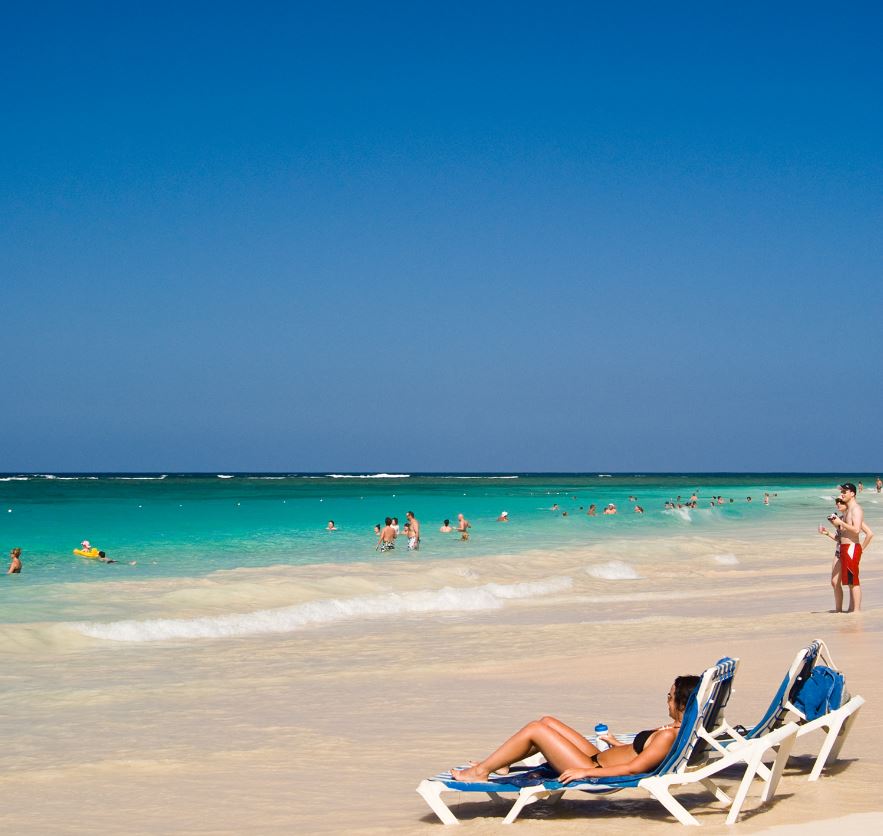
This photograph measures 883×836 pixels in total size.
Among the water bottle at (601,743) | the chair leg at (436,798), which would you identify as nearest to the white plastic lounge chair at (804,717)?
the water bottle at (601,743)

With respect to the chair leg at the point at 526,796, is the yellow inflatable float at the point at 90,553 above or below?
below

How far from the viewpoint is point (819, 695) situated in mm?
6414

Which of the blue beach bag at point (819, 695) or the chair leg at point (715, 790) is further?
the blue beach bag at point (819, 695)

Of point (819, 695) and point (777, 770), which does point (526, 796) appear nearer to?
point (777, 770)

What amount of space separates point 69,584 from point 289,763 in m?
13.5

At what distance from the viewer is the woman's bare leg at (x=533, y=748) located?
227 inches

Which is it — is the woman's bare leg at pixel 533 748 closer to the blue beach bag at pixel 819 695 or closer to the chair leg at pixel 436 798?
the chair leg at pixel 436 798

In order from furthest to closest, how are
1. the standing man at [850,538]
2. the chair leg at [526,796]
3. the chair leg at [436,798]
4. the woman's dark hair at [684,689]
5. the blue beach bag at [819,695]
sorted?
the standing man at [850,538], the blue beach bag at [819,695], the woman's dark hair at [684,689], the chair leg at [436,798], the chair leg at [526,796]

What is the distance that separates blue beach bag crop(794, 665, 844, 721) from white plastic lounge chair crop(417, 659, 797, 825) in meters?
0.54

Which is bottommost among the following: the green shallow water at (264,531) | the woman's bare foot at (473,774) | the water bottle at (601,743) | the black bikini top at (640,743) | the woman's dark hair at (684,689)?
the green shallow water at (264,531)

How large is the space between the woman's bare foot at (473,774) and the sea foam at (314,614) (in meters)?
8.21

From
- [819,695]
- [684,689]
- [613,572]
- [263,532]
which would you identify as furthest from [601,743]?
[263,532]

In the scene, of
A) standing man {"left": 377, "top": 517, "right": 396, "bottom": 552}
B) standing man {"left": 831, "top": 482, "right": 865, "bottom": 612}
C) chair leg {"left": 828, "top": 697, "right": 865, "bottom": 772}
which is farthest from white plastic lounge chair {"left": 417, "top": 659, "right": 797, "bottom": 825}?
standing man {"left": 377, "top": 517, "right": 396, "bottom": 552}

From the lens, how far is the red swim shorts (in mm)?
13289
